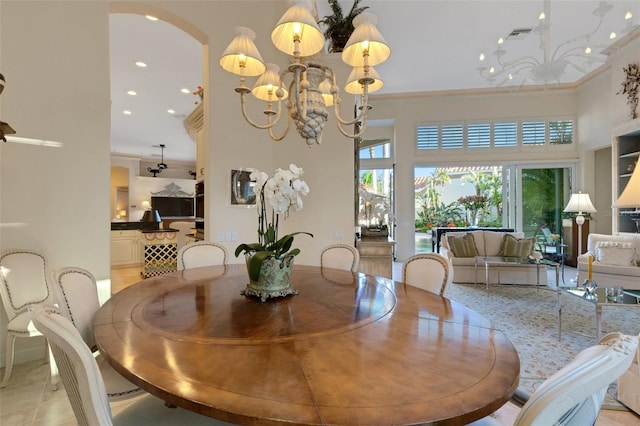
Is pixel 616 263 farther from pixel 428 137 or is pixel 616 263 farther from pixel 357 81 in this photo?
pixel 357 81

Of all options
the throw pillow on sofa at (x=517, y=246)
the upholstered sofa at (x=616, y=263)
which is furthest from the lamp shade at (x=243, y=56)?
the throw pillow on sofa at (x=517, y=246)

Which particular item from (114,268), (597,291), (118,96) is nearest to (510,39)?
(597,291)

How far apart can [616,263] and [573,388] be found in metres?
5.44

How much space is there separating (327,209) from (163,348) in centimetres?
284

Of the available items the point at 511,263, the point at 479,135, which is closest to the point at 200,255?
the point at 511,263

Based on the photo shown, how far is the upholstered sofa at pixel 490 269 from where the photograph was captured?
203 inches

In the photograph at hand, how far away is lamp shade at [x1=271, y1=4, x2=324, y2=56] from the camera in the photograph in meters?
1.58

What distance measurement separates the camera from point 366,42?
5.88 ft

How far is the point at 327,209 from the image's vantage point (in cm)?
372

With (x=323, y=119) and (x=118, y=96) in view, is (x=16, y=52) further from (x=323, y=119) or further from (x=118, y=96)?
(x=118, y=96)

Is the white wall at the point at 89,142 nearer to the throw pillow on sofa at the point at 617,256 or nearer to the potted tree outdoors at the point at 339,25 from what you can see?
the potted tree outdoors at the point at 339,25

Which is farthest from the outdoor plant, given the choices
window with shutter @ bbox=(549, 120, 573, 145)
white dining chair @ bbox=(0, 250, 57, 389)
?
white dining chair @ bbox=(0, 250, 57, 389)

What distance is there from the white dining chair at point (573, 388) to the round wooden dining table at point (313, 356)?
0.36 feet

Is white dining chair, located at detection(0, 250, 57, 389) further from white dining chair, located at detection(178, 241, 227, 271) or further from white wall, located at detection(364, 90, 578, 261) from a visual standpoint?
white wall, located at detection(364, 90, 578, 261)
